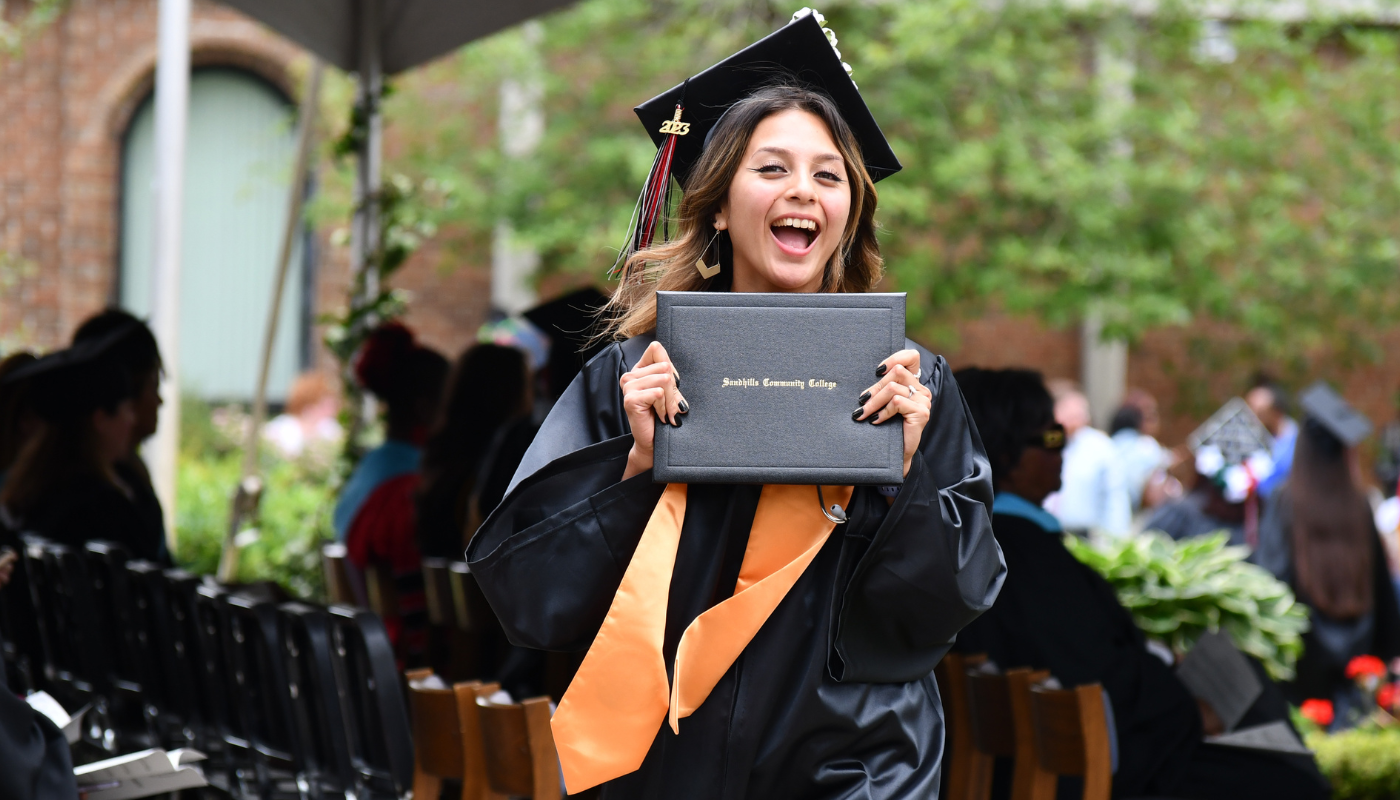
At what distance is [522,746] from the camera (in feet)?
8.66

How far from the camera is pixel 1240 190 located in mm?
12523

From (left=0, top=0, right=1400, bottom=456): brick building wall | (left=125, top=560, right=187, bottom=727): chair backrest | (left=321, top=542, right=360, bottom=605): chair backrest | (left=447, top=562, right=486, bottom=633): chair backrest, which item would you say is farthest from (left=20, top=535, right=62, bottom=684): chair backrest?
(left=0, top=0, right=1400, bottom=456): brick building wall

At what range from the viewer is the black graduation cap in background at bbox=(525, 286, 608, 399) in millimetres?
5109

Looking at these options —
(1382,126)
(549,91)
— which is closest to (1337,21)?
(1382,126)

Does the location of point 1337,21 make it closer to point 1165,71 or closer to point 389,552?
point 1165,71

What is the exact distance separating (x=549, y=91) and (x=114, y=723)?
824cm

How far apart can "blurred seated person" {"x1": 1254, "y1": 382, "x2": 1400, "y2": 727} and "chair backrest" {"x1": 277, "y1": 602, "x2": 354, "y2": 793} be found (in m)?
4.76

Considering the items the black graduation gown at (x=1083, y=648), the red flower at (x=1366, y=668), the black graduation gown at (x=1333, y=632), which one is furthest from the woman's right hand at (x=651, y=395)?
the black graduation gown at (x=1333, y=632)

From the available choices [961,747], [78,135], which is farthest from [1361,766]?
[78,135]

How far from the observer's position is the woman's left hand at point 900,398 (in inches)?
70.2

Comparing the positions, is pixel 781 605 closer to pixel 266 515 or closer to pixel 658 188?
pixel 658 188

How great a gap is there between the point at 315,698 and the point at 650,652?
177 cm

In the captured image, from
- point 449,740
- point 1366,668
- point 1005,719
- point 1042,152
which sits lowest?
point 1366,668

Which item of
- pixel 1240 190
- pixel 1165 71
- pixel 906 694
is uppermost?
pixel 1165 71
